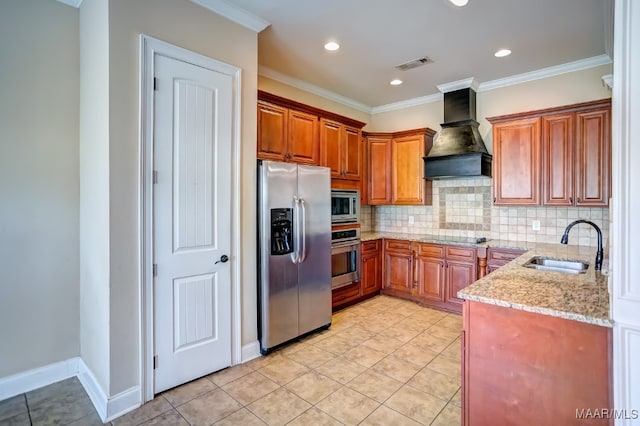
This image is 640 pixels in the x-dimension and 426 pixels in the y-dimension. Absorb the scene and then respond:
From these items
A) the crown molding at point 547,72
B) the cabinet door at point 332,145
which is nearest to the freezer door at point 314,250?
the cabinet door at point 332,145

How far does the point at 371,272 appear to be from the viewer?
4.66m

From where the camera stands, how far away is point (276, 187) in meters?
3.01

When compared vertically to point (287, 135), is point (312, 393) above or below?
below

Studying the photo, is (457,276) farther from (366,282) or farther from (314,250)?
(314,250)

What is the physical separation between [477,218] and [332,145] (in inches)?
88.5

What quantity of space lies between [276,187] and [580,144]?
3.22m

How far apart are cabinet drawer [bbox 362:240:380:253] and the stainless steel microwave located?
387mm

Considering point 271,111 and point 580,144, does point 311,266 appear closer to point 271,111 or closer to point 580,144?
point 271,111

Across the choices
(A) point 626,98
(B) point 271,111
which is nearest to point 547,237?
(A) point 626,98

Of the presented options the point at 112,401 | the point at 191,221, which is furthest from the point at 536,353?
the point at 112,401

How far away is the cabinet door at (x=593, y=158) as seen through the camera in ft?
10.8

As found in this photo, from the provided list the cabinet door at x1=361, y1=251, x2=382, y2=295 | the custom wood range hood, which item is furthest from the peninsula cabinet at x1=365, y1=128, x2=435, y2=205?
the cabinet door at x1=361, y1=251, x2=382, y2=295

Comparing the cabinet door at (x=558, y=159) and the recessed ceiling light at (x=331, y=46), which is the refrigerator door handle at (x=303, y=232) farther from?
the cabinet door at (x=558, y=159)

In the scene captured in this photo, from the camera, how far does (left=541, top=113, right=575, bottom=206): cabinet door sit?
11.5ft
